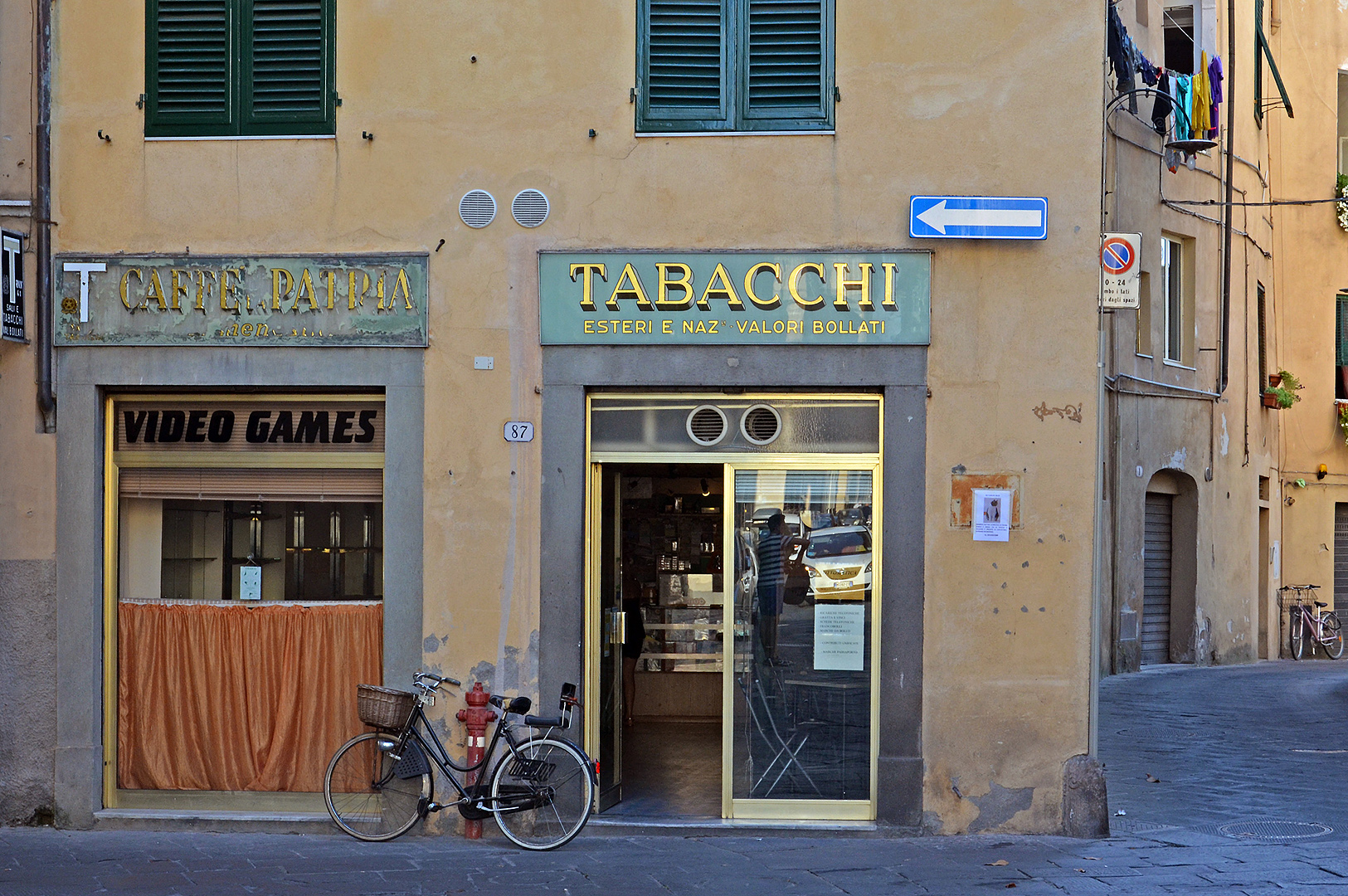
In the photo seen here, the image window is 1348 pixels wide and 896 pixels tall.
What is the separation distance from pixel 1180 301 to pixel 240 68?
45.3ft

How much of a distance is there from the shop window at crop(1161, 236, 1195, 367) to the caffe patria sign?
42.7 feet

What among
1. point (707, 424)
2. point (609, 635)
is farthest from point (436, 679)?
point (707, 424)

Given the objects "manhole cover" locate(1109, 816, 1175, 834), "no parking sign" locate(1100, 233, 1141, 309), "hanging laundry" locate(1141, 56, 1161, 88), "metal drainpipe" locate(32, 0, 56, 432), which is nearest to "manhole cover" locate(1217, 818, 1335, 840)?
"manhole cover" locate(1109, 816, 1175, 834)

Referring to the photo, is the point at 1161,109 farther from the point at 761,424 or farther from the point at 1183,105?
the point at 761,424

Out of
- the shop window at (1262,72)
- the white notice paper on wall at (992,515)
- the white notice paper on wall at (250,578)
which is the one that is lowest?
the white notice paper on wall at (250,578)

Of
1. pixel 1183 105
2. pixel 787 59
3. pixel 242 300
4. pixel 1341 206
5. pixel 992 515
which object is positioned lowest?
pixel 992 515

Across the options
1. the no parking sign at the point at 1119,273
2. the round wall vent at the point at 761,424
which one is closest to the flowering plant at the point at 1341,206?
the no parking sign at the point at 1119,273

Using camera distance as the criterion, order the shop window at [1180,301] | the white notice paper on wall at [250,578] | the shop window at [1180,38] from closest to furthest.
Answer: the white notice paper on wall at [250,578]
the shop window at [1180,301]
the shop window at [1180,38]

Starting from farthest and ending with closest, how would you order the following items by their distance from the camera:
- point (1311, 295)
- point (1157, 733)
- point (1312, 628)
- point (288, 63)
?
point (1311, 295)
point (1312, 628)
point (1157, 733)
point (288, 63)

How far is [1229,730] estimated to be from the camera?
12.6 metres

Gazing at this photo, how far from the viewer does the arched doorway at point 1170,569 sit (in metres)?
18.7

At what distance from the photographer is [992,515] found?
27.4ft

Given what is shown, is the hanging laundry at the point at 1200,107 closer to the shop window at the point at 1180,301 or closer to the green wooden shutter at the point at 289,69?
the shop window at the point at 1180,301

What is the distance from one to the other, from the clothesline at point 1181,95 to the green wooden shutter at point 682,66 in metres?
9.50
